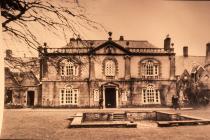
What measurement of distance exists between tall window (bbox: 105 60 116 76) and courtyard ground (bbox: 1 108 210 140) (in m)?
2.07

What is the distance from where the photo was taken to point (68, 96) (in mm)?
7781

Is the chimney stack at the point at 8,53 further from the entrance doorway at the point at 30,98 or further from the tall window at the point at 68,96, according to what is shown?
the tall window at the point at 68,96

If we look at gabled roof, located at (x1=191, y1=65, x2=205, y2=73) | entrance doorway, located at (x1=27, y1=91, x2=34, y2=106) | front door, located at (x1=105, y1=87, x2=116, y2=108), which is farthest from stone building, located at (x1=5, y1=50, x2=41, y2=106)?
gabled roof, located at (x1=191, y1=65, x2=205, y2=73)

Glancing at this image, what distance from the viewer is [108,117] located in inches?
303

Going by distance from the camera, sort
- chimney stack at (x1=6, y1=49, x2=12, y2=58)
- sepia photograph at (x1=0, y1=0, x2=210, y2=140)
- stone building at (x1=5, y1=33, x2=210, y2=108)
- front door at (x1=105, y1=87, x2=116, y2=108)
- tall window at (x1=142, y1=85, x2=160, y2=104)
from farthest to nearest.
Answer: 1. front door at (x1=105, y1=87, x2=116, y2=108)
2. tall window at (x1=142, y1=85, x2=160, y2=104)
3. stone building at (x1=5, y1=33, x2=210, y2=108)
4. chimney stack at (x1=6, y1=49, x2=12, y2=58)
5. sepia photograph at (x1=0, y1=0, x2=210, y2=140)

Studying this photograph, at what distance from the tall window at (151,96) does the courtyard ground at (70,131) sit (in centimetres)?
105

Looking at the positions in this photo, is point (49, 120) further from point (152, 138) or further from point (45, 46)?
point (152, 138)

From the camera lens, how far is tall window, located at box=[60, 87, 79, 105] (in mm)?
7438

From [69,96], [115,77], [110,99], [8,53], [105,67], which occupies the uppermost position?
[8,53]

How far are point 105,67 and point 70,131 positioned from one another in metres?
2.68

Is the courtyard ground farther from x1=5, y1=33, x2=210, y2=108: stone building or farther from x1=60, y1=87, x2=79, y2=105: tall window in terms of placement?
x1=60, y1=87, x2=79, y2=105: tall window

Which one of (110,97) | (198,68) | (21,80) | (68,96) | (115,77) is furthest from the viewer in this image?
(115,77)

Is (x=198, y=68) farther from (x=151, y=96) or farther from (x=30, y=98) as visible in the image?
(x=30, y=98)

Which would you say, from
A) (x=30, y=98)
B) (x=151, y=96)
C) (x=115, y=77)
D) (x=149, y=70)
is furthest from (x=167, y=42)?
(x=30, y=98)
